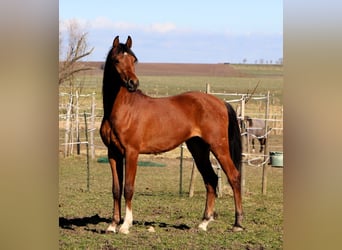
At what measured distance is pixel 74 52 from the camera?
11.9 feet

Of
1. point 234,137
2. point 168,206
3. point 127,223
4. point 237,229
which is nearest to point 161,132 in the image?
point 234,137

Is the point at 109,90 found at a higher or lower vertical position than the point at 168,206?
higher

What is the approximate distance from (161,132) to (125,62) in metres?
0.56

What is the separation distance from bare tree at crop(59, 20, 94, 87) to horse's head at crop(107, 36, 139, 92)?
0.15m

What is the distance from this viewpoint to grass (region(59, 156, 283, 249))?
11.9 feet

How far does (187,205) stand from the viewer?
187 inches

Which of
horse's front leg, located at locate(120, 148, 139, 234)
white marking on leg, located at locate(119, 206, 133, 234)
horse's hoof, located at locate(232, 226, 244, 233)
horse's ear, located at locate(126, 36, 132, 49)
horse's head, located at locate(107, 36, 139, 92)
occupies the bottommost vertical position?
horse's hoof, located at locate(232, 226, 244, 233)

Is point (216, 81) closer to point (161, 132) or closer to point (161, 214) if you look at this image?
point (161, 132)

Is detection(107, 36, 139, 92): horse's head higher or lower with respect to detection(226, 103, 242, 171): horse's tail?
higher

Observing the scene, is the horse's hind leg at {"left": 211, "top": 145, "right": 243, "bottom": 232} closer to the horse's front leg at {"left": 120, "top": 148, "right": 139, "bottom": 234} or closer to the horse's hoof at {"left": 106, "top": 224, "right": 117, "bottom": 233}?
the horse's front leg at {"left": 120, "top": 148, "right": 139, "bottom": 234}

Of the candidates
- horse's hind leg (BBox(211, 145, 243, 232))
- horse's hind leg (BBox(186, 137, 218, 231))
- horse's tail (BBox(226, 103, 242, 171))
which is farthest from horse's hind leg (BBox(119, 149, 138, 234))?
horse's tail (BBox(226, 103, 242, 171))

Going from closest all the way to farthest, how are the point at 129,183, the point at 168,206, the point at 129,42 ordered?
the point at 129,42
the point at 129,183
the point at 168,206

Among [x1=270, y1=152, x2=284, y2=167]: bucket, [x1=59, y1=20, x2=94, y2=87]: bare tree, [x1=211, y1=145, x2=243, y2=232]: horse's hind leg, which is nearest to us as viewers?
[x1=59, y1=20, x2=94, y2=87]: bare tree
